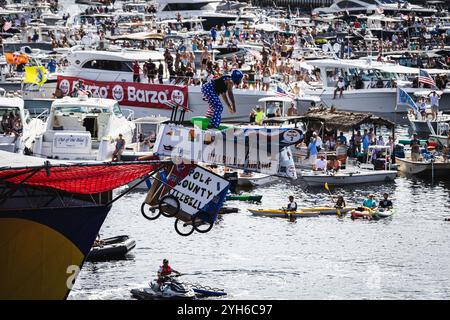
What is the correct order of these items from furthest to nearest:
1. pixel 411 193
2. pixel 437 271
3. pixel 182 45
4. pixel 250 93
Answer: pixel 182 45 < pixel 250 93 < pixel 411 193 < pixel 437 271

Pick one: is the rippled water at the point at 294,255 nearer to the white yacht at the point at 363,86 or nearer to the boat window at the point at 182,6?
the white yacht at the point at 363,86

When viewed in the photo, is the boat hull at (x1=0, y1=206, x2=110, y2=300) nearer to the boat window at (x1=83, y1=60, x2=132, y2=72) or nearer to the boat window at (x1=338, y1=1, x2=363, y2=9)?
the boat window at (x1=83, y1=60, x2=132, y2=72)

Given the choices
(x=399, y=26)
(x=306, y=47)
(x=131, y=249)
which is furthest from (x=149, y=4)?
(x=131, y=249)

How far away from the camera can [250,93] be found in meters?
75.2

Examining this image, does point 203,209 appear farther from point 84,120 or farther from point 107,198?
point 84,120

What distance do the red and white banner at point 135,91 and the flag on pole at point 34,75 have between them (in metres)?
4.82

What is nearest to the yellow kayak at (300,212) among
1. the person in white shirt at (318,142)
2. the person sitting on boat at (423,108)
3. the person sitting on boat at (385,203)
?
the person sitting on boat at (385,203)

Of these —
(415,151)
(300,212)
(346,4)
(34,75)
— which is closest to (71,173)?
(300,212)

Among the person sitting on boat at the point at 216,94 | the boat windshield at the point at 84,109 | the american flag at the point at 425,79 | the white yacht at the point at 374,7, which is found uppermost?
the white yacht at the point at 374,7

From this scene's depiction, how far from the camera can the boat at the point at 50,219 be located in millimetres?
30500

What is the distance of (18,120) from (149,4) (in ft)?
259

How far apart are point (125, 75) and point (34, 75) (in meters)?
8.73

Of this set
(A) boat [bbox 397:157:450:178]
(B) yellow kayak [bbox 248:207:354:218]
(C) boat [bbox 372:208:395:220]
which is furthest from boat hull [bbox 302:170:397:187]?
(C) boat [bbox 372:208:395:220]

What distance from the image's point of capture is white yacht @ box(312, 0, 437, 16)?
12769 centimetres
